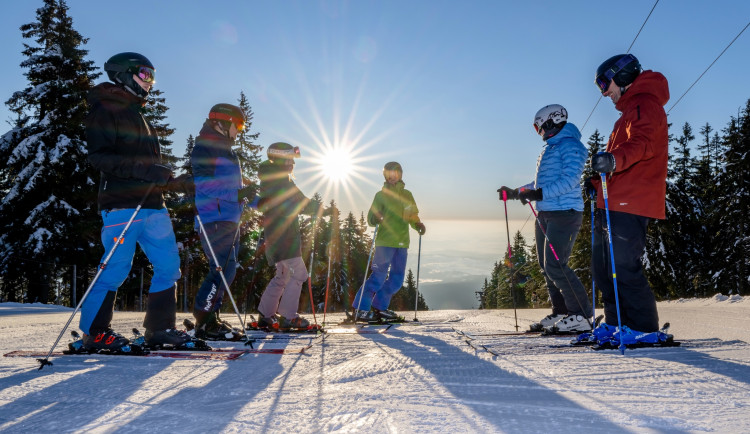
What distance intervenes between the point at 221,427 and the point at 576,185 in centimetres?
418

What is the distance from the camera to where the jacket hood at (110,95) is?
A: 3.80 m

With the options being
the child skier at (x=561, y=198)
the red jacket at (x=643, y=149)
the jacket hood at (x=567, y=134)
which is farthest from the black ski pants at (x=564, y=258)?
the red jacket at (x=643, y=149)

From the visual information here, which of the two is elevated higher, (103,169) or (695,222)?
(695,222)

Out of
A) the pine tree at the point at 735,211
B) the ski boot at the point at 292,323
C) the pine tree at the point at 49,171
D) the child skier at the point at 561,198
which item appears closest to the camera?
the child skier at the point at 561,198

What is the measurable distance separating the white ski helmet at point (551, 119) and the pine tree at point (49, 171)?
923 inches

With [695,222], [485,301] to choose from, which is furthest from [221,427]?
[485,301]

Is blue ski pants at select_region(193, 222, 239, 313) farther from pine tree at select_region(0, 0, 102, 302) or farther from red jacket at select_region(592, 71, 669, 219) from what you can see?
pine tree at select_region(0, 0, 102, 302)

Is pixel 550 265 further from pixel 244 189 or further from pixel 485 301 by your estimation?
pixel 485 301

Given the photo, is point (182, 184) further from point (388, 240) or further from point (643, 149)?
point (388, 240)

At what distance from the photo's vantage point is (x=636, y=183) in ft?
12.6

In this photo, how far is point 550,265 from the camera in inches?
198

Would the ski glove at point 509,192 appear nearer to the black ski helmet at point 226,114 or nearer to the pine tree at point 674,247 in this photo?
the black ski helmet at point 226,114

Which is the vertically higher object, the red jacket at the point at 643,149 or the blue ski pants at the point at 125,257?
the red jacket at the point at 643,149

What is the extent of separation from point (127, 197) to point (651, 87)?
4.14 meters
